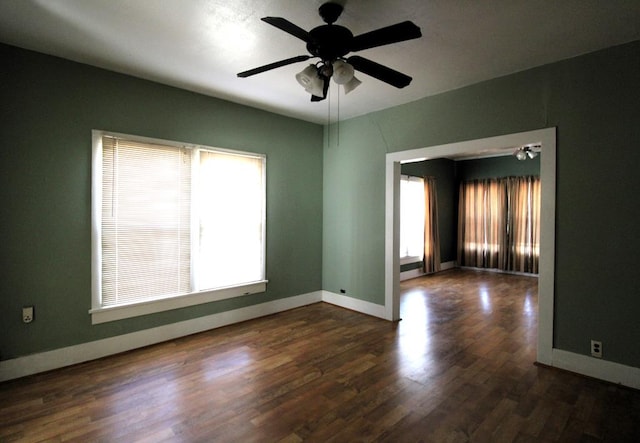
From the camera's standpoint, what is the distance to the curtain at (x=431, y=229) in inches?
285

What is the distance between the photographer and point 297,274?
475 centimetres

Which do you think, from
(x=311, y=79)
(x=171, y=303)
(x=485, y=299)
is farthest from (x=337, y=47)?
(x=485, y=299)

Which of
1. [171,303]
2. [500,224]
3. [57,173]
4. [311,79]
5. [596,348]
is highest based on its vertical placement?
[311,79]

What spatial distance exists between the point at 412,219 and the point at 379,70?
5.30m

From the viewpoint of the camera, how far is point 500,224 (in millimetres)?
7359

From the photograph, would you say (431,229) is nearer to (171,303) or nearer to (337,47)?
(171,303)

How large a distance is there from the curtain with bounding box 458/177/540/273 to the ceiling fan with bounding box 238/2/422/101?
615cm

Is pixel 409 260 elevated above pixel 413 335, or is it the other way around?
pixel 409 260

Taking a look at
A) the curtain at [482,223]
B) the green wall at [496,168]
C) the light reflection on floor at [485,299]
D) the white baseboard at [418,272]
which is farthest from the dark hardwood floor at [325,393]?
the green wall at [496,168]

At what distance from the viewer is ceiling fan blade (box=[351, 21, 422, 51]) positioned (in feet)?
5.58

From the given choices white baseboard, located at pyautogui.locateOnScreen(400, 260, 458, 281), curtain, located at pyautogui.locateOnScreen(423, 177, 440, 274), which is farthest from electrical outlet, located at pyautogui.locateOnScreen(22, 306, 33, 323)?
curtain, located at pyautogui.locateOnScreen(423, 177, 440, 274)

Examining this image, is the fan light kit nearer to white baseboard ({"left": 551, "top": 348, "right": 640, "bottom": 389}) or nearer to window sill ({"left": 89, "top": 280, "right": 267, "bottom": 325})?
white baseboard ({"left": 551, "top": 348, "right": 640, "bottom": 389})

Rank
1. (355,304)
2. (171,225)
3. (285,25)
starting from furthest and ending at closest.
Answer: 1. (355,304)
2. (171,225)
3. (285,25)

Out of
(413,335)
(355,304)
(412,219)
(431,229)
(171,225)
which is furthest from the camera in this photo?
(431,229)
